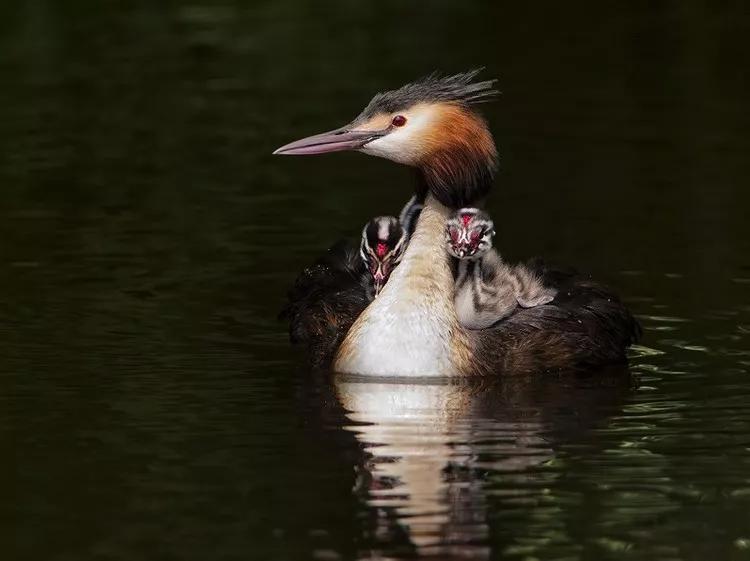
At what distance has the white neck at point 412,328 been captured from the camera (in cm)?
1182

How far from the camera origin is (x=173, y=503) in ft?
30.6

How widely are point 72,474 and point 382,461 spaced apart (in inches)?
52.7

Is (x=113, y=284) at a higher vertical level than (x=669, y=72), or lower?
lower

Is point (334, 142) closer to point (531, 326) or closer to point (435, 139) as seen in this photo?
point (435, 139)

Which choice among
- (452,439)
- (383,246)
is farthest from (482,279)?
(452,439)

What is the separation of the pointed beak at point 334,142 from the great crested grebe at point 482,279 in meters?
0.65

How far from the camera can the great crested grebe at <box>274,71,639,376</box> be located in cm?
1187

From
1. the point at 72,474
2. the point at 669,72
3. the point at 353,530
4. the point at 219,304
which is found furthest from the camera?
the point at 669,72

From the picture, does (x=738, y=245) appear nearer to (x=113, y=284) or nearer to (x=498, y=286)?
(x=498, y=286)

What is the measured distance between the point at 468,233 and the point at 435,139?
2.01ft

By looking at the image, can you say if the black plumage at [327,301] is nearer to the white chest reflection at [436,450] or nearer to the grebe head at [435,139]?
the white chest reflection at [436,450]

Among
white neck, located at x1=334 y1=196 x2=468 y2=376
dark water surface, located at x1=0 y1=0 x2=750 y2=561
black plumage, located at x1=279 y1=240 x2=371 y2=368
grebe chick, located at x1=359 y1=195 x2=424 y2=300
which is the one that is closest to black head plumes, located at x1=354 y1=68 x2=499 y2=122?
grebe chick, located at x1=359 y1=195 x2=424 y2=300

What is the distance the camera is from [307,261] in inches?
578

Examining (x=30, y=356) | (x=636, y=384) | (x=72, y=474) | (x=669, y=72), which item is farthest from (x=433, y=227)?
(x=669, y=72)
